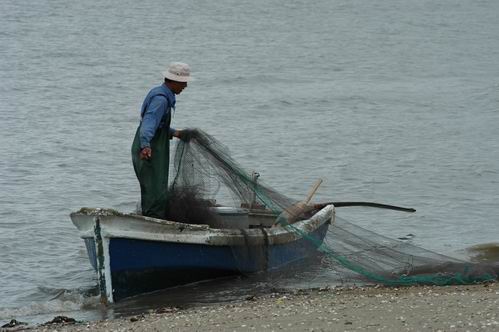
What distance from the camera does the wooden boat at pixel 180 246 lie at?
9.29m

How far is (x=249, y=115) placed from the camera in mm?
24406

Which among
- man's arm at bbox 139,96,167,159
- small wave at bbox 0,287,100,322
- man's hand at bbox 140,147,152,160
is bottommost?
small wave at bbox 0,287,100,322

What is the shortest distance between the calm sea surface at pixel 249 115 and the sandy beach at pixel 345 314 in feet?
4.01

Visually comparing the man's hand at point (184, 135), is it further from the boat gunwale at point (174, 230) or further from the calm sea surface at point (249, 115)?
the calm sea surface at point (249, 115)

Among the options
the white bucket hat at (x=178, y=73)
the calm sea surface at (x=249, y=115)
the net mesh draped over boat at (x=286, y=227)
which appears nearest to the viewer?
the white bucket hat at (x=178, y=73)

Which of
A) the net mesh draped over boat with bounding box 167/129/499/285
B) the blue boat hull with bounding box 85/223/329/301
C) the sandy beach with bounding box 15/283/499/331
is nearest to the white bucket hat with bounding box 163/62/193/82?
the net mesh draped over boat with bounding box 167/129/499/285

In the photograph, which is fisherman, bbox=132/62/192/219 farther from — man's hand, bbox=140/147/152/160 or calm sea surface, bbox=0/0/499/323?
calm sea surface, bbox=0/0/499/323

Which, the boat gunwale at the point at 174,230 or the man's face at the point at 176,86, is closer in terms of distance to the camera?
the boat gunwale at the point at 174,230

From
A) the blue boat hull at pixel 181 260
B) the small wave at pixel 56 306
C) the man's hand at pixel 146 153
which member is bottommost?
the small wave at pixel 56 306

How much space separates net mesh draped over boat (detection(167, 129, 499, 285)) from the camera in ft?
32.8

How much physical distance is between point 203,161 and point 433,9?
43.0 meters

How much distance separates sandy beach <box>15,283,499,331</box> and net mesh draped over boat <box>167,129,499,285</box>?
1.35 ft

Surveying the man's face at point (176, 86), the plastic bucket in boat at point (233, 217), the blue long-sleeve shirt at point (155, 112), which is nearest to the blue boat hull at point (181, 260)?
the plastic bucket in boat at point (233, 217)

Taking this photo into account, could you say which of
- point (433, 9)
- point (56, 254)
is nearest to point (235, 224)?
point (56, 254)
